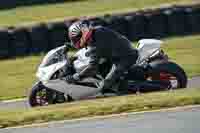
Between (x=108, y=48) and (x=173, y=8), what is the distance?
10566mm

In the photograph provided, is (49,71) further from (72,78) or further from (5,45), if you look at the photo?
(5,45)

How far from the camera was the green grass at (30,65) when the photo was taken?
16.0 m

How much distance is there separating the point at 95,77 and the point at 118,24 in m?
8.95

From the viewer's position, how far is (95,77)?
13.2 meters

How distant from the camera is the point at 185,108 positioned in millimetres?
10555

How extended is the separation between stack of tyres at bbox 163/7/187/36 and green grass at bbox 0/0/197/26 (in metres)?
6.58

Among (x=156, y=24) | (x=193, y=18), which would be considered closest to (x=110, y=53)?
(x=156, y=24)

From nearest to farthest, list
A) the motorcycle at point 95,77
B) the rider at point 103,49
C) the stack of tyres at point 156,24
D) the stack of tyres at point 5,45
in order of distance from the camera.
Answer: the rider at point 103,49 < the motorcycle at point 95,77 < the stack of tyres at point 5,45 < the stack of tyres at point 156,24

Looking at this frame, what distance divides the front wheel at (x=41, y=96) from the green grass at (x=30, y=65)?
1.81m

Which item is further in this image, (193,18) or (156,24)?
(193,18)

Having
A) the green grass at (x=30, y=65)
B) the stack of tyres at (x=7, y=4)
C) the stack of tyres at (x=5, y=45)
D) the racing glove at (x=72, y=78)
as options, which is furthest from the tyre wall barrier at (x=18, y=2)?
the racing glove at (x=72, y=78)

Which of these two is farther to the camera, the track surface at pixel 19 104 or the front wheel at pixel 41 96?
the track surface at pixel 19 104

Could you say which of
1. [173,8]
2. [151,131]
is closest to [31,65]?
[173,8]

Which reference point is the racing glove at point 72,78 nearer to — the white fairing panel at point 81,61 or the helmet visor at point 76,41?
the white fairing panel at point 81,61
